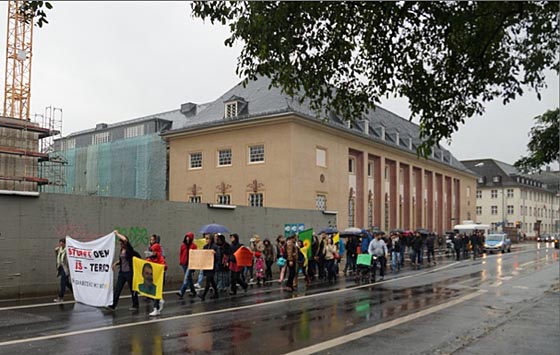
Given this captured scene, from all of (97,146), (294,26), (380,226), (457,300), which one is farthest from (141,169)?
(294,26)

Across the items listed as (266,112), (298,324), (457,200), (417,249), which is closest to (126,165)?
(266,112)

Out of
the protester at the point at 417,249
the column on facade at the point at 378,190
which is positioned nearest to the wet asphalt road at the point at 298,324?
the protester at the point at 417,249

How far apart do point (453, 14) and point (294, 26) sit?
2.17 metres

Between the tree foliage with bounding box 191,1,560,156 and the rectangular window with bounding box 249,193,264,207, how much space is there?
28174 millimetres

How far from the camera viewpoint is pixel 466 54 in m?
8.16

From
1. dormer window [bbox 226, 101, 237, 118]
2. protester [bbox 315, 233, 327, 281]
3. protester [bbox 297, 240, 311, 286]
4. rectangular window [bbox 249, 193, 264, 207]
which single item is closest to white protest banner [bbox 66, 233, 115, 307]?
protester [bbox 297, 240, 311, 286]

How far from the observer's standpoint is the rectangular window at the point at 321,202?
3788 cm

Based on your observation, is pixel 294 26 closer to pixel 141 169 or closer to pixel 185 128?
pixel 185 128

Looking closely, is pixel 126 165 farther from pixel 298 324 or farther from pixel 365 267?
pixel 298 324

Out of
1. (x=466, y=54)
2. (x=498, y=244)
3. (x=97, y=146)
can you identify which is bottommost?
(x=498, y=244)

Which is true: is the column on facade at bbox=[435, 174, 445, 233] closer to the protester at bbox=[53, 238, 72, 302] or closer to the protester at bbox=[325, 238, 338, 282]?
the protester at bbox=[325, 238, 338, 282]

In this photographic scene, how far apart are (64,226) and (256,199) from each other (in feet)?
70.1

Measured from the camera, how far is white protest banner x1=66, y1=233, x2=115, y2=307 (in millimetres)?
12992

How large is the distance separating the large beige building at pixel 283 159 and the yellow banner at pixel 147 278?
2153 centimetres
